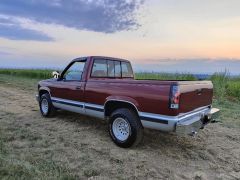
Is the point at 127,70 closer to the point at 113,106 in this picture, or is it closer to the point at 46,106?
the point at 113,106

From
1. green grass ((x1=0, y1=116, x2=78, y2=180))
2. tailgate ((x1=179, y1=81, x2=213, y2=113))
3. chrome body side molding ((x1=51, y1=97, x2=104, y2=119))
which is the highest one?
tailgate ((x1=179, y1=81, x2=213, y2=113))

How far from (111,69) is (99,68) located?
0.40 m

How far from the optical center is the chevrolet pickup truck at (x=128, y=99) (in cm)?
491

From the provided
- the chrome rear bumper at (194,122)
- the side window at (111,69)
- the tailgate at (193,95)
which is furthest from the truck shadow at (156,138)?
the side window at (111,69)

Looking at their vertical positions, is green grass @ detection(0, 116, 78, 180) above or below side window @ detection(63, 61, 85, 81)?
below

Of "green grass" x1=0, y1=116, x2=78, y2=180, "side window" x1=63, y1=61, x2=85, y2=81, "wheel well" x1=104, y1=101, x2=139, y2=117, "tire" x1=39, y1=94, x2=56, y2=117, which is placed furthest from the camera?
"tire" x1=39, y1=94, x2=56, y2=117

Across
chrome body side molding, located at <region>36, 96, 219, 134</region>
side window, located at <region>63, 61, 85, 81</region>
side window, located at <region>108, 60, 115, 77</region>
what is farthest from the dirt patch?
side window, located at <region>108, 60, 115, 77</region>

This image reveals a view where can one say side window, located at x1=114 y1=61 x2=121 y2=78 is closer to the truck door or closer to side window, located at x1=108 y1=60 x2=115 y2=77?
side window, located at x1=108 y1=60 x2=115 y2=77

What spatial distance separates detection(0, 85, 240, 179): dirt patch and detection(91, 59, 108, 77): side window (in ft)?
4.54

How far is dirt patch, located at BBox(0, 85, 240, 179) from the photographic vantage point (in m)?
4.62

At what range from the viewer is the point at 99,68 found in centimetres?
697

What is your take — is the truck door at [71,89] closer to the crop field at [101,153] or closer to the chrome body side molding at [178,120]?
the crop field at [101,153]

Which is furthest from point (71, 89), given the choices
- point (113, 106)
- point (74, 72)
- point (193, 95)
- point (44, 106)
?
point (193, 95)

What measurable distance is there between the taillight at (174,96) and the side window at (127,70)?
292cm
